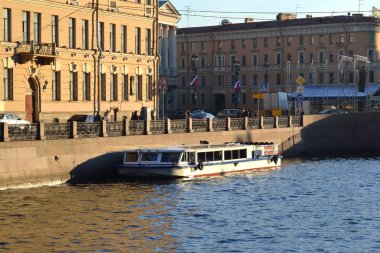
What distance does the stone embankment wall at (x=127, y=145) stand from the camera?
36.2m

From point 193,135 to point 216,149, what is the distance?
177 inches

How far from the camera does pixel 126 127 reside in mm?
43250

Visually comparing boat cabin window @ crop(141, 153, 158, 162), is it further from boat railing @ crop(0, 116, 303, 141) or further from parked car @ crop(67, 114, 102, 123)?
parked car @ crop(67, 114, 102, 123)

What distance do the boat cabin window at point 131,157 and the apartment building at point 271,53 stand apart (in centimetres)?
5768

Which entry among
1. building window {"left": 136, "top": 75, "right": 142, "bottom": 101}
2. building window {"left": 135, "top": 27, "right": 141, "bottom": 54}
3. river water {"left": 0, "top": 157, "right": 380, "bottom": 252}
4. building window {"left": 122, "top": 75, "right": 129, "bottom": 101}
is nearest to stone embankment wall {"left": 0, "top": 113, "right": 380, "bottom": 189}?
river water {"left": 0, "top": 157, "right": 380, "bottom": 252}

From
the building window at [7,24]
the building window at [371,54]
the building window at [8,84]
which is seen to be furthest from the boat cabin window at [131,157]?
the building window at [371,54]

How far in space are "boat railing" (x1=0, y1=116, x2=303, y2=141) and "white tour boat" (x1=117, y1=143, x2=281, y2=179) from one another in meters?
1.77

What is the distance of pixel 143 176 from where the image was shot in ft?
137

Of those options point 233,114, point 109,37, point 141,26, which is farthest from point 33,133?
point 233,114

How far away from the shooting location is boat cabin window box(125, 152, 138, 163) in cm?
4200

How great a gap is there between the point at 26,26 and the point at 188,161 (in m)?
13.8

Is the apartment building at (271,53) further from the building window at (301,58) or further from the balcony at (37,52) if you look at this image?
the balcony at (37,52)

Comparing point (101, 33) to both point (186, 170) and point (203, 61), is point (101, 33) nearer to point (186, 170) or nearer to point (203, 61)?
point (186, 170)

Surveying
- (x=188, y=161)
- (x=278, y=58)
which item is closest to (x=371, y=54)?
(x=278, y=58)
